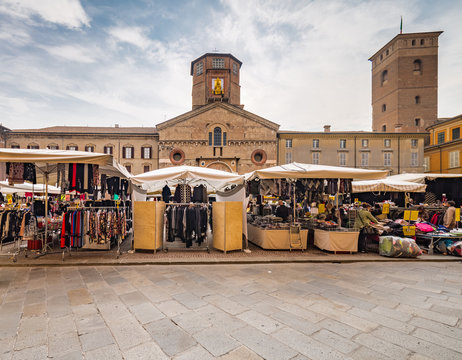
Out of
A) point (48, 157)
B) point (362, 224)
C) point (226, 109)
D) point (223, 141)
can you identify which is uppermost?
point (226, 109)

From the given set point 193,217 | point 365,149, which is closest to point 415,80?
point 365,149

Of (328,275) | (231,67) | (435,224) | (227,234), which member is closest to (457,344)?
(328,275)

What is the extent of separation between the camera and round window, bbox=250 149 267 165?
3100 cm

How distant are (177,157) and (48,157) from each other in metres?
25.3

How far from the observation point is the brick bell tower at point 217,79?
34.6 metres

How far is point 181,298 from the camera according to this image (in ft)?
13.5

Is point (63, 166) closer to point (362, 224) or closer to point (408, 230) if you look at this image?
point (362, 224)

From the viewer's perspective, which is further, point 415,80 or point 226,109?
point 415,80

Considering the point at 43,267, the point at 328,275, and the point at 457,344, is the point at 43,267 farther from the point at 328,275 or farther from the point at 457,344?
the point at 457,344

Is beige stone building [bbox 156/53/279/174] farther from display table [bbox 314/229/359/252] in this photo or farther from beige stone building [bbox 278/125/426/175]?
display table [bbox 314/229/359/252]

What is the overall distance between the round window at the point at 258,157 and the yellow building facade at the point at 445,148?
21498 millimetres

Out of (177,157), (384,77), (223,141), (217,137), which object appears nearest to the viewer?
(177,157)

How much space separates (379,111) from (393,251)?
4553 centimetres

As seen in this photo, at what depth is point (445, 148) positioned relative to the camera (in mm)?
31953
